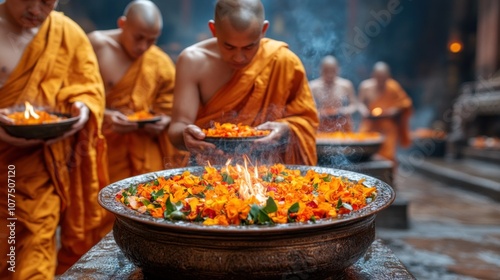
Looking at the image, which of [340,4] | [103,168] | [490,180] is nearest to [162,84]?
[103,168]

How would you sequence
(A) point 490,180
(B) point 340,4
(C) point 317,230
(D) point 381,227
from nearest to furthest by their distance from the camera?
(C) point 317,230 < (D) point 381,227 < (A) point 490,180 < (B) point 340,4

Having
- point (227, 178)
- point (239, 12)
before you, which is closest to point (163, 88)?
point (239, 12)

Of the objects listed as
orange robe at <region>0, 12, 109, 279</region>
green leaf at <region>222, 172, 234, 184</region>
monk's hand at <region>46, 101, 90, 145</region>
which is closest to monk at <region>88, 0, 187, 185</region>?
orange robe at <region>0, 12, 109, 279</region>

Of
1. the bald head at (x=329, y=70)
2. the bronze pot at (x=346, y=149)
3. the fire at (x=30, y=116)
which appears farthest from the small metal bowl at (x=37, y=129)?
the bald head at (x=329, y=70)

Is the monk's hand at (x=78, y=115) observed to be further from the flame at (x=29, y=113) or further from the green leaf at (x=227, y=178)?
the green leaf at (x=227, y=178)

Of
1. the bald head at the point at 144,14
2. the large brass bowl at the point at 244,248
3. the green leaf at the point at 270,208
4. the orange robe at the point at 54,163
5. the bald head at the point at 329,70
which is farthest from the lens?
the bald head at the point at 329,70

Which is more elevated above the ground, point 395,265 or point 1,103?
point 1,103

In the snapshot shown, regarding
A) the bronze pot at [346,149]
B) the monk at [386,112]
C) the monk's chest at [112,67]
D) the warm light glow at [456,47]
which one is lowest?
the monk at [386,112]

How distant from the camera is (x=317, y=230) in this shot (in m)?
1.49

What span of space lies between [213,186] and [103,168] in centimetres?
169

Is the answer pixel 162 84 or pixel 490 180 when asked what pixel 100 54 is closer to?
pixel 162 84

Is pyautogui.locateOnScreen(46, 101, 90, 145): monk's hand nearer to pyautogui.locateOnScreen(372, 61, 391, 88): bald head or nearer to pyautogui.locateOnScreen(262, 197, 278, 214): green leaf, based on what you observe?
pyautogui.locateOnScreen(262, 197, 278, 214): green leaf

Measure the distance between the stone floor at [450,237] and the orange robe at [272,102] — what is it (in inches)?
73.3

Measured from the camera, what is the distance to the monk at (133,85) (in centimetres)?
397
